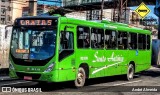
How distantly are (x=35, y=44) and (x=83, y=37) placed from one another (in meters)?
2.25

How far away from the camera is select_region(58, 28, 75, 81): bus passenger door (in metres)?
12.5

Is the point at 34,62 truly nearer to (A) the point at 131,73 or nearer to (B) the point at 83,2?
(A) the point at 131,73

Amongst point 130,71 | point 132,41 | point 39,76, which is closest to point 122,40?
point 132,41

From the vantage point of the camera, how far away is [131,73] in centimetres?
1870

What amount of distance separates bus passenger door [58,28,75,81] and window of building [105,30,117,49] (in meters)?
3.02

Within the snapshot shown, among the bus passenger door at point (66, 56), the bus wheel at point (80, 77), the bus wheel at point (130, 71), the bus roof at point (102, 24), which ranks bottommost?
the bus wheel at point (130, 71)

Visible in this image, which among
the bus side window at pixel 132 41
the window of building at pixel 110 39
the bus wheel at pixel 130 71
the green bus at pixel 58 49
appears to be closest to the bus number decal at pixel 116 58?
the green bus at pixel 58 49

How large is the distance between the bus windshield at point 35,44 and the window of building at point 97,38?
2702 mm

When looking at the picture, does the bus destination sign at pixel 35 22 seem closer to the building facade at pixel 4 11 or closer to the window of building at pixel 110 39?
the window of building at pixel 110 39

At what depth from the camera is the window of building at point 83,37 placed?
539 inches

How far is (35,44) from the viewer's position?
1245 cm

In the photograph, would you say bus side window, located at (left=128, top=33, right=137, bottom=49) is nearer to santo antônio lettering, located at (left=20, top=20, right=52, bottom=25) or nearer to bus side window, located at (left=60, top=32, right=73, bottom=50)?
bus side window, located at (left=60, top=32, right=73, bottom=50)

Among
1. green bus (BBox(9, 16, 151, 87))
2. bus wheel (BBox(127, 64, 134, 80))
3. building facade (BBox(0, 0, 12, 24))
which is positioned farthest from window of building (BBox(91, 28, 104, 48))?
building facade (BBox(0, 0, 12, 24))

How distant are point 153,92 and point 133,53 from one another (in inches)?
225
